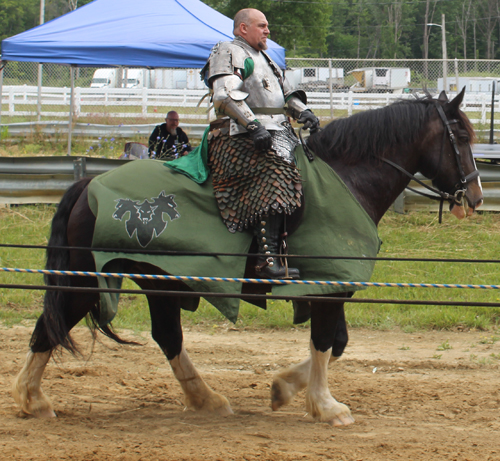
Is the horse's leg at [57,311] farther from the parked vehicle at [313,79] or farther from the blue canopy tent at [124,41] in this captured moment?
the parked vehicle at [313,79]

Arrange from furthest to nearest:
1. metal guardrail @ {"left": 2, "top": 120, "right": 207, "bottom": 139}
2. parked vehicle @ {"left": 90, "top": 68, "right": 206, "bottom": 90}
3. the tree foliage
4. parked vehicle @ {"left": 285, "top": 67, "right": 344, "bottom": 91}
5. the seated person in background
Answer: the tree foliage < parked vehicle @ {"left": 285, "top": 67, "right": 344, "bottom": 91} < parked vehicle @ {"left": 90, "top": 68, "right": 206, "bottom": 90} < metal guardrail @ {"left": 2, "top": 120, "right": 207, "bottom": 139} < the seated person in background

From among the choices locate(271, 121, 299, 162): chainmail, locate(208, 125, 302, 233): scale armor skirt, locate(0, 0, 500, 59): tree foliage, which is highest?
locate(0, 0, 500, 59): tree foliage

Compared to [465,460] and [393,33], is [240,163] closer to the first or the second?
[465,460]

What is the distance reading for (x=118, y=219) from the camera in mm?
3342

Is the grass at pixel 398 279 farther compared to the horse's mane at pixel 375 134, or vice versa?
the grass at pixel 398 279

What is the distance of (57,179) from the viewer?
8172 millimetres

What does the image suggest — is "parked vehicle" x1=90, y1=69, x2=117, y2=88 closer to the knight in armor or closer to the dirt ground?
the dirt ground

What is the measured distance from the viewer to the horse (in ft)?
11.5

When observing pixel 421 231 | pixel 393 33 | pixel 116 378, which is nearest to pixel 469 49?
pixel 393 33

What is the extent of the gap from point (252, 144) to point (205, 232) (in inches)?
21.4

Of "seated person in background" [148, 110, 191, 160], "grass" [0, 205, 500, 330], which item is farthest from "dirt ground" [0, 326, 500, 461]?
"seated person in background" [148, 110, 191, 160]

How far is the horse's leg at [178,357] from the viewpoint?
12.2 feet

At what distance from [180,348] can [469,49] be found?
49580mm

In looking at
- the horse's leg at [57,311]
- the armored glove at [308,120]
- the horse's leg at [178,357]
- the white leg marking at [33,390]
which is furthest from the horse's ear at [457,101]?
the white leg marking at [33,390]
